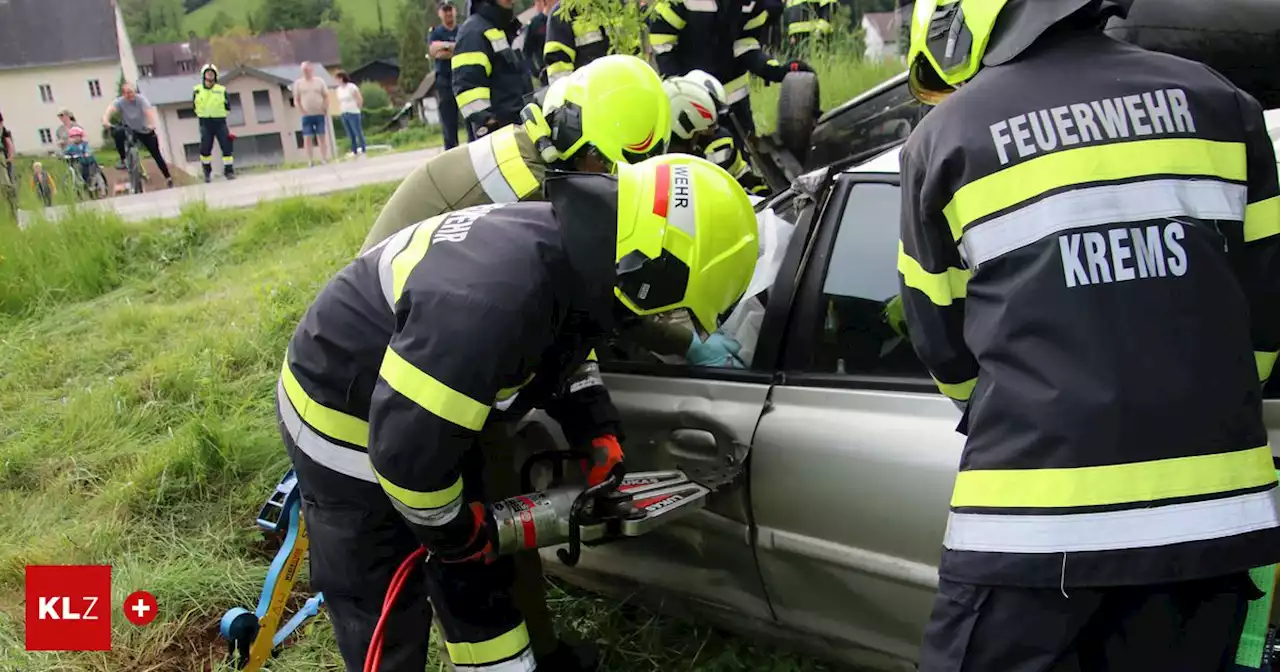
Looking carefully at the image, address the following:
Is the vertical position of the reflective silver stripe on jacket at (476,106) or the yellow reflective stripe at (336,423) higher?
the reflective silver stripe on jacket at (476,106)

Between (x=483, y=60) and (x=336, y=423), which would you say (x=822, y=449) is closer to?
(x=336, y=423)

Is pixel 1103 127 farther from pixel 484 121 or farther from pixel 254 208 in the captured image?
pixel 254 208

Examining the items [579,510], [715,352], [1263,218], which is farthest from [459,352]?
[1263,218]

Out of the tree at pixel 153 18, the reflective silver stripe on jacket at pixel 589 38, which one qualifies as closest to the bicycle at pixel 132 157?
the reflective silver stripe on jacket at pixel 589 38

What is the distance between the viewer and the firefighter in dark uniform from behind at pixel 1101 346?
4.31 ft

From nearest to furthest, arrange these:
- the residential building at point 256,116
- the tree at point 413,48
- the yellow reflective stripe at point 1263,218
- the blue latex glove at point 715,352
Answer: the yellow reflective stripe at point 1263,218
the blue latex glove at point 715,352
the residential building at point 256,116
the tree at point 413,48

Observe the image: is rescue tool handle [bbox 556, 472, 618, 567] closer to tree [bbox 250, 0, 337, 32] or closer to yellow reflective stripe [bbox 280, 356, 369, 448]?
yellow reflective stripe [bbox 280, 356, 369, 448]

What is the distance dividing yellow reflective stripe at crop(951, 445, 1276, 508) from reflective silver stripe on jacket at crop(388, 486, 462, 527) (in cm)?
106

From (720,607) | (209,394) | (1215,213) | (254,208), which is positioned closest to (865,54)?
(254,208)

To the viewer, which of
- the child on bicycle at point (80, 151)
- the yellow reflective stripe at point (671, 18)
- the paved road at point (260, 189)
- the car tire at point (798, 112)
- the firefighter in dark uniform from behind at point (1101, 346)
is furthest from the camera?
the child on bicycle at point (80, 151)

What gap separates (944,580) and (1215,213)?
2.18 feet

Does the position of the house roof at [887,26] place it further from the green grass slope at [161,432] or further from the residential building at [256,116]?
the residential building at [256,116]

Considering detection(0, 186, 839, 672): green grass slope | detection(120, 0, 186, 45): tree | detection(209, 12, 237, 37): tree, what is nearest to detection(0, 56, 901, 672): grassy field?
detection(0, 186, 839, 672): green grass slope

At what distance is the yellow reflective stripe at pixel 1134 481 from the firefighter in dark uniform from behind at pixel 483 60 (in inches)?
182
